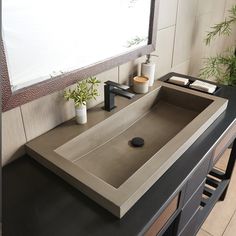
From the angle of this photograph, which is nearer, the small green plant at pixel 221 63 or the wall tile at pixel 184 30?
the wall tile at pixel 184 30

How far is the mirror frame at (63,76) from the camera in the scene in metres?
0.87

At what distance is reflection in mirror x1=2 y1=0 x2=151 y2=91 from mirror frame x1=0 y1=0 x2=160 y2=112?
2 cm

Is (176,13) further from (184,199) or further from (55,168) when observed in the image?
(55,168)

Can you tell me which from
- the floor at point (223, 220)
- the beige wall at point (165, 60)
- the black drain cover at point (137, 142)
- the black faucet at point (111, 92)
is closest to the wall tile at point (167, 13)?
the beige wall at point (165, 60)

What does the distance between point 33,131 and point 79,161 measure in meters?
0.23

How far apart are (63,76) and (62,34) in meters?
0.16

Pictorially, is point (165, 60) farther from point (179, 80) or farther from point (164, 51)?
point (179, 80)

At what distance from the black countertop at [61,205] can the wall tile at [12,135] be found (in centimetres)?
4

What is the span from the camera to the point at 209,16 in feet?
6.98

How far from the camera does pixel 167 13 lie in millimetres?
1545

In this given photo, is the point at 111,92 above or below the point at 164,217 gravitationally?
above

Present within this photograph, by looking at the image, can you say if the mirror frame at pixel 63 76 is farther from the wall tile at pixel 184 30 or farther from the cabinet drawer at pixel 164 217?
the cabinet drawer at pixel 164 217

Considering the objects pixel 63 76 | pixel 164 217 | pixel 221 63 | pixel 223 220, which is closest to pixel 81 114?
pixel 63 76

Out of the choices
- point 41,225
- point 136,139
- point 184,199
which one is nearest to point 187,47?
point 136,139
